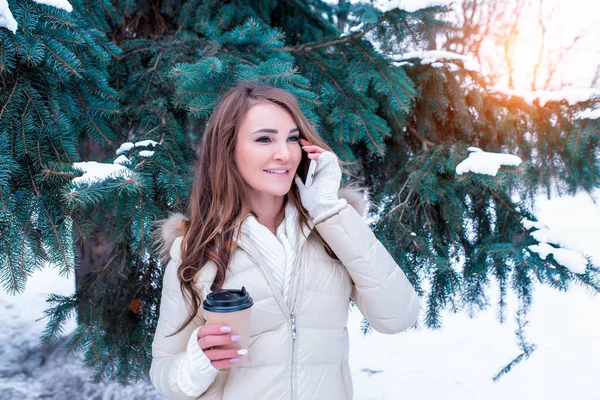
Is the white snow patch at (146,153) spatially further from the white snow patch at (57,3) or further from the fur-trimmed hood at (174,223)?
the white snow patch at (57,3)

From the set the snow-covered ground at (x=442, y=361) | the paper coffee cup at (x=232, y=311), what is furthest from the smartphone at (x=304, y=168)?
Answer: the snow-covered ground at (x=442, y=361)

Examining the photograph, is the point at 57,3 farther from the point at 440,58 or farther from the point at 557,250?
the point at 557,250

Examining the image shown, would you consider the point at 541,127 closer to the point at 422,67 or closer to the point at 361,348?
the point at 422,67

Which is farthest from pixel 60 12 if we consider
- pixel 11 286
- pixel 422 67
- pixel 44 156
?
pixel 422 67

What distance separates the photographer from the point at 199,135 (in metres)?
2.72

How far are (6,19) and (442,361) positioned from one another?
4.37 metres

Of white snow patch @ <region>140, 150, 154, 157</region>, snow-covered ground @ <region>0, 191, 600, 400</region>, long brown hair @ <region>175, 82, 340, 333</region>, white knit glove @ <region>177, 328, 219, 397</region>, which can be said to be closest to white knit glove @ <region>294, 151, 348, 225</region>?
long brown hair @ <region>175, 82, 340, 333</region>

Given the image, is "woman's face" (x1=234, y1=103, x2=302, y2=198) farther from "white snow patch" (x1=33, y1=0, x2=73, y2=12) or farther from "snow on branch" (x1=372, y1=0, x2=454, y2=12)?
"snow on branch" (x1=372, y1=0, x2=454, y2=12)

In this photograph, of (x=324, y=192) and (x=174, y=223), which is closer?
(x=324, y=192)

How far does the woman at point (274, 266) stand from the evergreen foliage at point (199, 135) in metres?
0.34

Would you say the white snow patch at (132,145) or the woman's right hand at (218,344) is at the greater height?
the white snow patch at (132,145)

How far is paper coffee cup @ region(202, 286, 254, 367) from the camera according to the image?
1.33m

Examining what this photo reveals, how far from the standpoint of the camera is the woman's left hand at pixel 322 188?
1674mm

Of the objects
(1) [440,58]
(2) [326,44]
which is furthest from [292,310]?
(1) [440,58]
